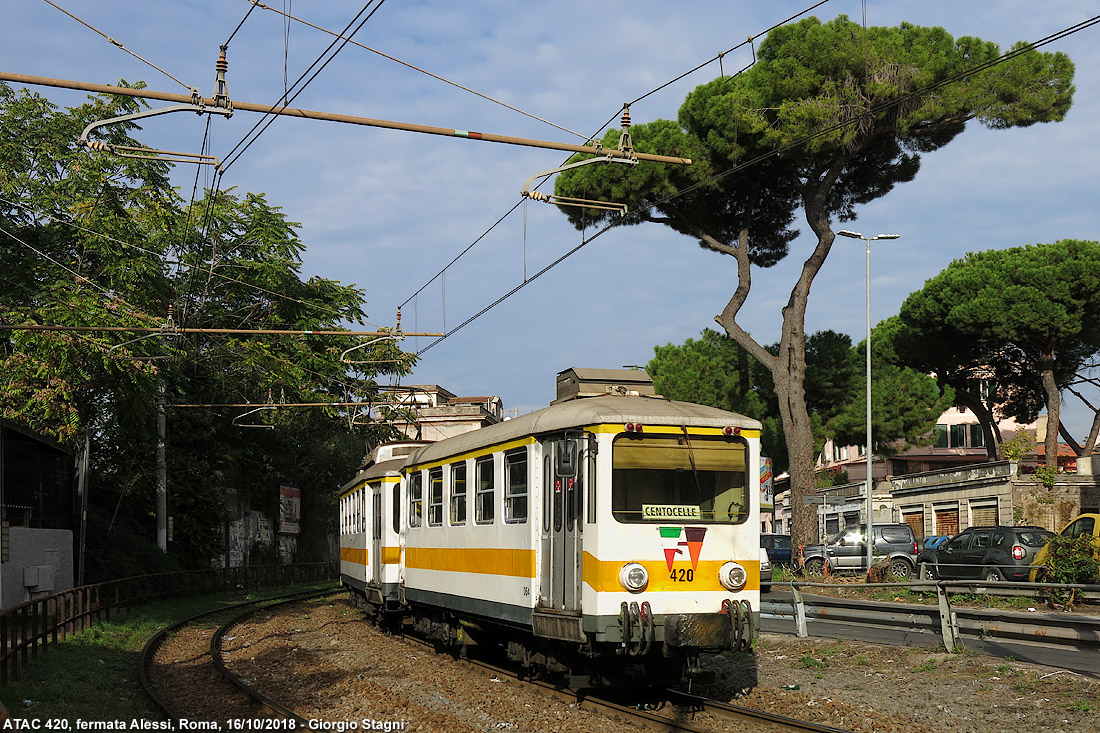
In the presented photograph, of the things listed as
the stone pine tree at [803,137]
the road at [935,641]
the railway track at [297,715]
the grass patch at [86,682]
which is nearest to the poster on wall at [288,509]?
the stone pine tree at [803,137]

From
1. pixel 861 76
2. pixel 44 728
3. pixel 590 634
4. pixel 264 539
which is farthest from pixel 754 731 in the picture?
pixel 264 539

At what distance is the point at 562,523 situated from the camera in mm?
11297

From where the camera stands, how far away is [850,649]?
1519 cm

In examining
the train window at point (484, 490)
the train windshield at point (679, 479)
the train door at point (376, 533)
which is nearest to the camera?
the train windshield at point (679, 479)

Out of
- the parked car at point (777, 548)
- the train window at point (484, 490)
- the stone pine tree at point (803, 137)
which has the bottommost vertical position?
the parked car at point (777, 548)

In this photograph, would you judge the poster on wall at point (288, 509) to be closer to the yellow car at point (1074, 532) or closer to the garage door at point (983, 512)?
the garage door at point (983, 512)

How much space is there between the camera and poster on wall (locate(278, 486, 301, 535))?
142 feet

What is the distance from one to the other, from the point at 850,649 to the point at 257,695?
8159mm

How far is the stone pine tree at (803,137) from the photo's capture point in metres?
29.9

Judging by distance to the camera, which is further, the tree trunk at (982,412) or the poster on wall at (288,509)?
the tree trunk at (982,412)

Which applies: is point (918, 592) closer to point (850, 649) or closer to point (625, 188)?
point (850, 649)

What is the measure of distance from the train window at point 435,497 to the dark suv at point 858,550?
19089 millimetres

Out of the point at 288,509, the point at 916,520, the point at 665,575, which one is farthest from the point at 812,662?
the point at 916,520

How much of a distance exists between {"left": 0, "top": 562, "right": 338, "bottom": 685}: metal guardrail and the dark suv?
1802 centimetres
